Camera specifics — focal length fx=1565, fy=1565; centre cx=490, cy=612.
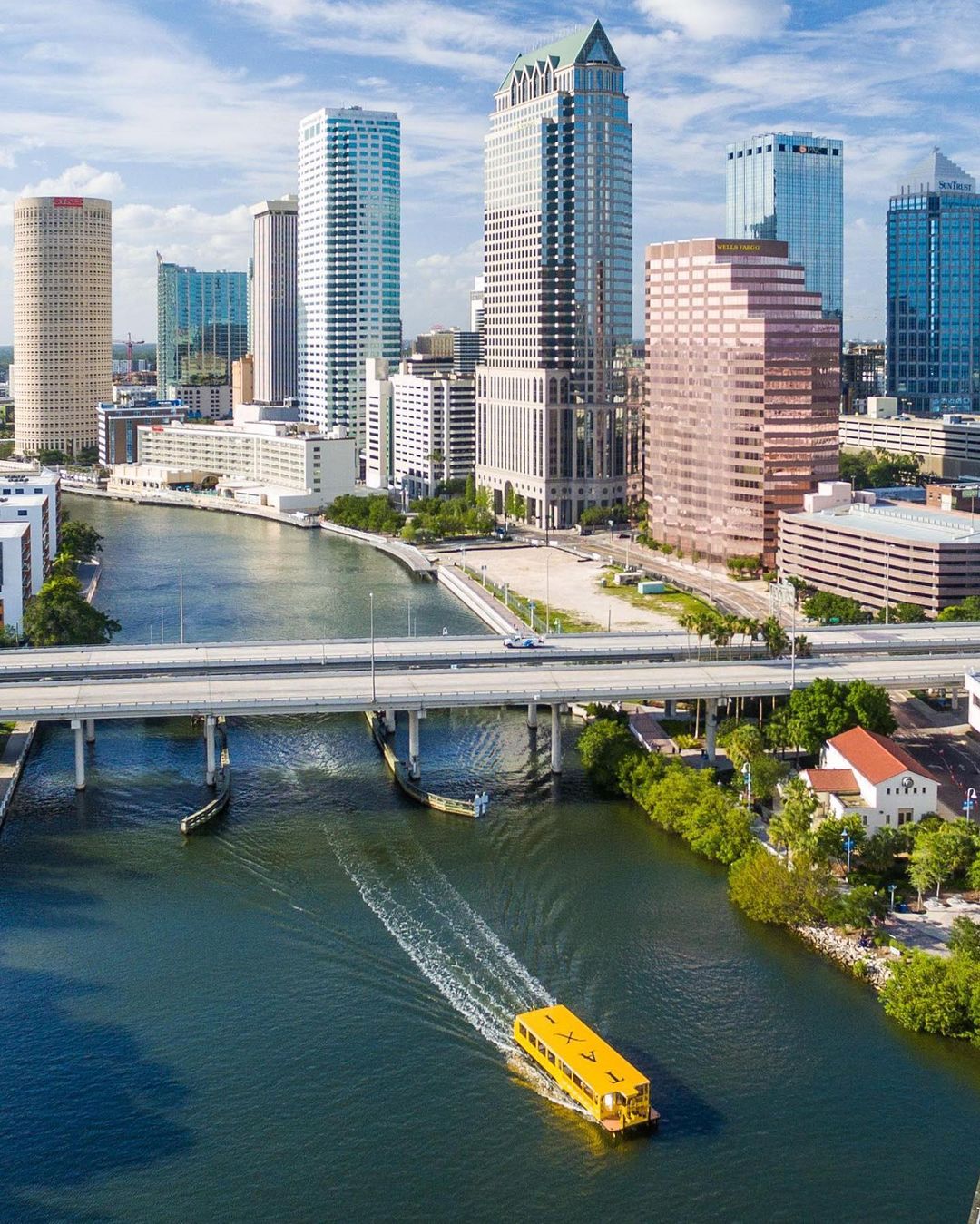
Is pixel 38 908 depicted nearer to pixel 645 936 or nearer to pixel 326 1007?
pixel 326 1007

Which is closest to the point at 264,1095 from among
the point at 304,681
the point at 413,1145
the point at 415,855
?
the point at 413,1145

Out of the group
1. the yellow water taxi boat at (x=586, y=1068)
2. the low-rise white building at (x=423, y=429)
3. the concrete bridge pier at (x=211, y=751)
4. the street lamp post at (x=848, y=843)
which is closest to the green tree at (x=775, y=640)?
the street lamp post at (x=848, y=843)

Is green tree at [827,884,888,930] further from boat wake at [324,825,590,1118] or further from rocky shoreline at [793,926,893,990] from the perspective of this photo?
boat wake at [324,825,590,1118]

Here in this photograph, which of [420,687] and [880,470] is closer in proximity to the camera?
[420,687]

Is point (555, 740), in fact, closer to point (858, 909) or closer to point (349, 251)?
point (858, 909)

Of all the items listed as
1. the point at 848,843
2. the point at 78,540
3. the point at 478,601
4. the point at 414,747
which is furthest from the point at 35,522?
the point at 848,843

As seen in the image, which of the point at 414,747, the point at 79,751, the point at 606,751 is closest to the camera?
the point at 79,751

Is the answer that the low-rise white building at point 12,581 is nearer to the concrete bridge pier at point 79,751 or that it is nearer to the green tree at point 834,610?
the concrete bridge pier at point 79,751
